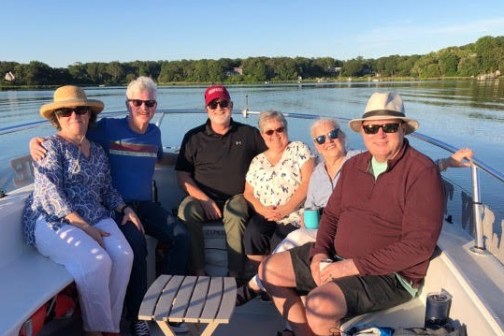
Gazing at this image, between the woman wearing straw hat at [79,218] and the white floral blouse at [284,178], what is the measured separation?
0.96 m

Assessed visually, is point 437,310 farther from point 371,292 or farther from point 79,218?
point 79,218

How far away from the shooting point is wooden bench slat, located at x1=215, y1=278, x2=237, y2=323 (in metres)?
1.64

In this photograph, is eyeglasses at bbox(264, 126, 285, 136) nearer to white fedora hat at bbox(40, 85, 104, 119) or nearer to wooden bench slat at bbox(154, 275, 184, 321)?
white fedora hat at bbox(40, 85, 104, 119)

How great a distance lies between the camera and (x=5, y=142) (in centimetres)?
1238

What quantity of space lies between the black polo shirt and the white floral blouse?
219 millimetres

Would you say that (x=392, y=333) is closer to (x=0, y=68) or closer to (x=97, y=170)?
(x=97, y=170)

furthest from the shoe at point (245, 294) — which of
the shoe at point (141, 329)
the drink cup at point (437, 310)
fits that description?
the drink cup at point (437, 310)

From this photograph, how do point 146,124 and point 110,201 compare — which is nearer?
point 110,201

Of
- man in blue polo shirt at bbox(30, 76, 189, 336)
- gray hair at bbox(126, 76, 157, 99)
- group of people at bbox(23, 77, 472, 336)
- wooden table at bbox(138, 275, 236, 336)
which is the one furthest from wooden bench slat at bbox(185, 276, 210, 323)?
gray hair at bbox(126, 76, 157, 99)

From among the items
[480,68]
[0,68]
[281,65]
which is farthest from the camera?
[480,68]

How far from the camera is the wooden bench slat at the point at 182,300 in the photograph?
164 centimetres

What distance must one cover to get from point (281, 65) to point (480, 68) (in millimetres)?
34995

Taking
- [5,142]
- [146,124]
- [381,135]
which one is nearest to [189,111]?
[146,124]

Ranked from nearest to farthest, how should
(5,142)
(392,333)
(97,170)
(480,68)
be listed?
1. (392,333)
2. (97,170)
3. (5,142)
4. (480,68)
